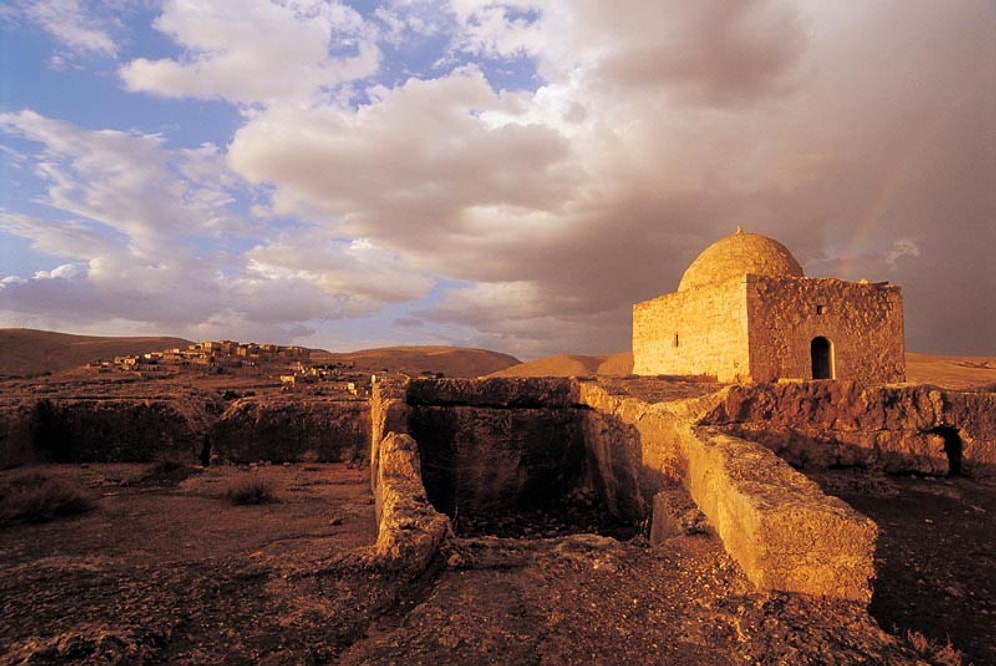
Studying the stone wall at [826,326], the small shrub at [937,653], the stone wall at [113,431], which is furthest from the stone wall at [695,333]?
the stone wall at [113,431]

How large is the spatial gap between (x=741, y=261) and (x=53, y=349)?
47.9 meters

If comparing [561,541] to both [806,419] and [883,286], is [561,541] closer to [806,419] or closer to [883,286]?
[806,419]

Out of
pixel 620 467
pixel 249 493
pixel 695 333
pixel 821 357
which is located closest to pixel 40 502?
pixel 249 493

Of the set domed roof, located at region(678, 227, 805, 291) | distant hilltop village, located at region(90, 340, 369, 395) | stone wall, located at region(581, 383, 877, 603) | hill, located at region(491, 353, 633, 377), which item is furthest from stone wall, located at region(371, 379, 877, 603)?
hill, located at region(491, 353, 633, 377)

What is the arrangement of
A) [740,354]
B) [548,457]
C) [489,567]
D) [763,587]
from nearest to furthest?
1. [763,587]
2. [489,567]
3. [548,457]
4. [740,354]

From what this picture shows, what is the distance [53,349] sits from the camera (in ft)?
131

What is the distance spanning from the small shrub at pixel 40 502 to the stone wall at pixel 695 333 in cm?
1157

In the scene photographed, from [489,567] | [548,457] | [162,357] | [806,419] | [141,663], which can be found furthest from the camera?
[162,357]

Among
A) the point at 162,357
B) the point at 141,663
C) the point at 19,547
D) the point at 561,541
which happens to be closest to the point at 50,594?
the point at 141,663

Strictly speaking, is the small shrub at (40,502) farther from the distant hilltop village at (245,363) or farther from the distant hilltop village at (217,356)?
the distant hilltop village at (217,356)

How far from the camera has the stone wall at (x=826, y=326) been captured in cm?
1177

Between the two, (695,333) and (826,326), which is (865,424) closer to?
(826,326)

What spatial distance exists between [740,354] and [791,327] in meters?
1.36

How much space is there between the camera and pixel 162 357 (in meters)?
19.2
